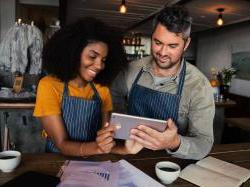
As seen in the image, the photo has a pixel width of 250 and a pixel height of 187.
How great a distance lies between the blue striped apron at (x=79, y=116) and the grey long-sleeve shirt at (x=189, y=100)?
257 mm

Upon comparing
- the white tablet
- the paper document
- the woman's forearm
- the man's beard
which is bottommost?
the paper document

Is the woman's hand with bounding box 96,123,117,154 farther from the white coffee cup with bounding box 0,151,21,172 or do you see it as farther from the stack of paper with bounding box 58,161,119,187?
the white coffee cup with bounding box 0,151,21,172

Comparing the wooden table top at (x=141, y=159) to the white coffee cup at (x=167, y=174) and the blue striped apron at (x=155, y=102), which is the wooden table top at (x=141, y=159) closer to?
the white coffee cup at (x=167, y=174)

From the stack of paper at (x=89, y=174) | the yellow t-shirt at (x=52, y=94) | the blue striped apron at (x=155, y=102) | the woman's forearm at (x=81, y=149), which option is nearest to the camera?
the stack of paper at (x=89, y=174)

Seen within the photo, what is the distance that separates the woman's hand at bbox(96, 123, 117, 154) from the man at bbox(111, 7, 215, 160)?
32cm

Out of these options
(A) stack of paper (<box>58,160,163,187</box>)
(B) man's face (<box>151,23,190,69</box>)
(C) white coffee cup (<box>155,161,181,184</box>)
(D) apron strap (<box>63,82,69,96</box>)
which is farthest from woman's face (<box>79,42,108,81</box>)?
(C) white coffee cup (<box>155,161,181,184</box>)

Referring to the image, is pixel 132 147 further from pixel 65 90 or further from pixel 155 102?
pixel 65 90

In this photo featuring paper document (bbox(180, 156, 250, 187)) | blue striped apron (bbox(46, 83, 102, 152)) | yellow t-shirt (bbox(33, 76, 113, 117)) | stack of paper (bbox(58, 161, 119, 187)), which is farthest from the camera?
blue striped apron (bbox(46, 83, 102, 152))

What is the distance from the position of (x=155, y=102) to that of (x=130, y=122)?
612 mm

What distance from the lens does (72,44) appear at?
174 centimetres

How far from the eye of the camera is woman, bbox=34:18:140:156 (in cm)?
165

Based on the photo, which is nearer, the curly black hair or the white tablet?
the white tablet

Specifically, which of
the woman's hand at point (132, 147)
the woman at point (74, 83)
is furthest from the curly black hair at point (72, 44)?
the woman's hand at point (132, 147)

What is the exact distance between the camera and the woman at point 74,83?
165cm
